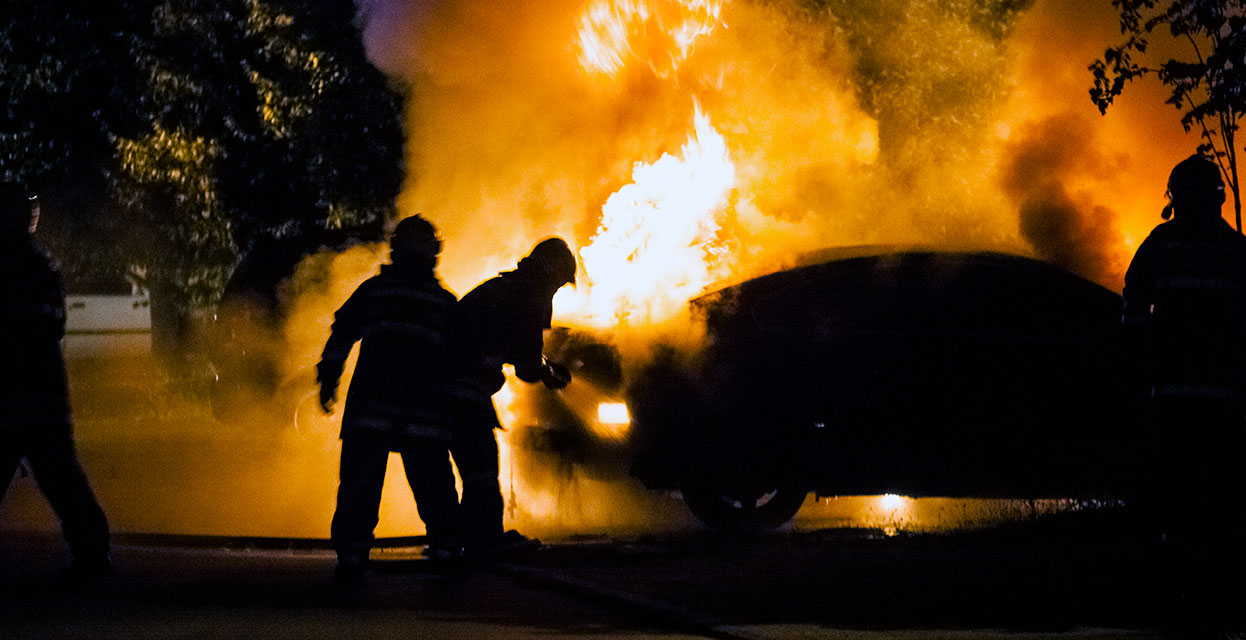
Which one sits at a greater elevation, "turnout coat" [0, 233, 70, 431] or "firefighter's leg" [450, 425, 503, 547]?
"turnout coat" [0, 233, 70, 431]

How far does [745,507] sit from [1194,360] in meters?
3.83

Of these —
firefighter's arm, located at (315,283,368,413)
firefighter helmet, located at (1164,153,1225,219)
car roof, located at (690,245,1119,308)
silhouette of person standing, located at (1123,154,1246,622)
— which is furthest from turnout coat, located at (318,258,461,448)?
firefighter helmet, located at (1164,153,1225,219)

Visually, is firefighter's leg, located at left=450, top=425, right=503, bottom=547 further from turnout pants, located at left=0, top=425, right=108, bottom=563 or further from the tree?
the tree

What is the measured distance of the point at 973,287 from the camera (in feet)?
→ 36.8

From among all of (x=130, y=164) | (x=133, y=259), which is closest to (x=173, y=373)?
(x=133, y=259)

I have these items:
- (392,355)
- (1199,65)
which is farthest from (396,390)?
(1199,65)

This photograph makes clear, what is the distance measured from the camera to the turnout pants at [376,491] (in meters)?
9.12

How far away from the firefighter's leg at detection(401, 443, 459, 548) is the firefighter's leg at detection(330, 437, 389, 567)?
0.27m

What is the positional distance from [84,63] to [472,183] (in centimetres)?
928

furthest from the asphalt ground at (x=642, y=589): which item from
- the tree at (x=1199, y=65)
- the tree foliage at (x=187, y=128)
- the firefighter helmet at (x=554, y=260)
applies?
the tree foliage at (x=187, y=128)

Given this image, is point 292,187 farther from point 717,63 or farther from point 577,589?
point 577,589

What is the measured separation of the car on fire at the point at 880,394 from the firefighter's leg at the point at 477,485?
99cm

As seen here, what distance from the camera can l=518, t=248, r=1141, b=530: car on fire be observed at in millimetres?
10523

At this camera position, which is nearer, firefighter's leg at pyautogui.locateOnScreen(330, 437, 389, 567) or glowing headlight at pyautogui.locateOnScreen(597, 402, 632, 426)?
firefighter's leg at pyautogui.locateOnScreen(330, 437, 389, 567)
